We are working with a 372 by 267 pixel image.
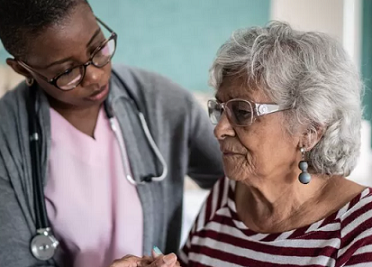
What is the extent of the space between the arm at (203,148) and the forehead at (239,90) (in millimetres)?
361

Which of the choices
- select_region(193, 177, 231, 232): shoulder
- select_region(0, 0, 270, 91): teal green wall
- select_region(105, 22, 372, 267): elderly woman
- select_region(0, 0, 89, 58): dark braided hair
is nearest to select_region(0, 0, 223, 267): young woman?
select_region(0, 0, 89, 58): dark braided hair

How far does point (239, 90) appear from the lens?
1.50 meters

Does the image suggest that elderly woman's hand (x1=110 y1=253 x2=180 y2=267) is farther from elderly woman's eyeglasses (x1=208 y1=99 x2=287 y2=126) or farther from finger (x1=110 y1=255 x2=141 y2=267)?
elderly woman's eyeglasses (x1=208 y1=99 x2=287 y2=126)

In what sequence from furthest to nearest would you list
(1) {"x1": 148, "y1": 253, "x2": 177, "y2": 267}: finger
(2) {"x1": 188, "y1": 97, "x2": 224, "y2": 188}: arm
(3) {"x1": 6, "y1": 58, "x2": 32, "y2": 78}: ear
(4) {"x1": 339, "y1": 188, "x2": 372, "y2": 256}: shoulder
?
1. (2) {"x1": 188, "y1": 97, "x2": 224, "y2": 188}: arm
2. (3) {"x1": 6, "y1": 58, "x2": 32, "y2": 78}: ear
3. (1) {"x1": 148, "y1": 253, "x2": 177, "y2": 267}: finger
4. (4) {"x1": 339, "y1": 188, "x2": 372, "y2": 256}: shoulder

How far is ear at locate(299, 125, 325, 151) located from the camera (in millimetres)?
1495

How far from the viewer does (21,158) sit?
1722 millimetres

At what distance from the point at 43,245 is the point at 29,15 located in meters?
0.64

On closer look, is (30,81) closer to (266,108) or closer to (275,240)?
(266,108)

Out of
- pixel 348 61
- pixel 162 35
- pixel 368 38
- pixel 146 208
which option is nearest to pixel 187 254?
pixel 146 208

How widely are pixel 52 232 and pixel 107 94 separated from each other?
44cm

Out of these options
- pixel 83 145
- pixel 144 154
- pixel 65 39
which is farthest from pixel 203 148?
pixel 65 39

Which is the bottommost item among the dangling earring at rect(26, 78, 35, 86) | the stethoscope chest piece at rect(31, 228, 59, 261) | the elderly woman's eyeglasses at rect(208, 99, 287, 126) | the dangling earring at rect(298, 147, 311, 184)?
the stethoscope chest piece at rect(31, 228, 59, 261)

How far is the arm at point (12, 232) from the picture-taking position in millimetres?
1681

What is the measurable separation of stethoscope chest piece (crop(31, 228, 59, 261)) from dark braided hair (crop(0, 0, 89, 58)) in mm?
522
